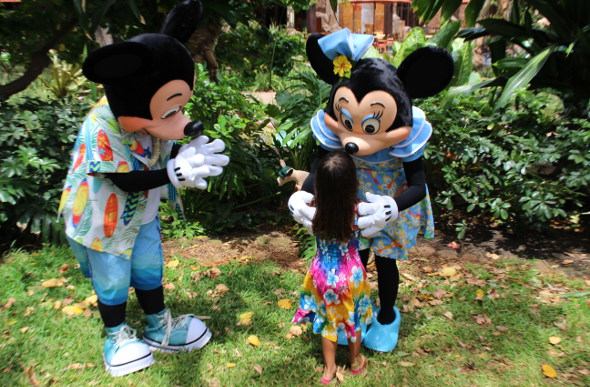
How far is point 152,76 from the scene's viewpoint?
80.3 inches

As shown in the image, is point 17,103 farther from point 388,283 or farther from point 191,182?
point 388,283

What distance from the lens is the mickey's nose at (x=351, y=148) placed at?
2.09 m

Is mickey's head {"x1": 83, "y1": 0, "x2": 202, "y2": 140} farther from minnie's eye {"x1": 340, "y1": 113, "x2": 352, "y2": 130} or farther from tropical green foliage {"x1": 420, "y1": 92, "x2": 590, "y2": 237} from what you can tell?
tropical green foliage {"x1": 420, "y1": 92, "x2": 590, "y2": 237}

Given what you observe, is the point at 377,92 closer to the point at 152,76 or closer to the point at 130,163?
the point at 152,76

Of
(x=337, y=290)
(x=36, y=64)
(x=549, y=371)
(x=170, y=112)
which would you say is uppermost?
(x=36, y=64)

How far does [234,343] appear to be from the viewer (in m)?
2.78

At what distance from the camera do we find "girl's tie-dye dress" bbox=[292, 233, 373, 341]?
2.21 m

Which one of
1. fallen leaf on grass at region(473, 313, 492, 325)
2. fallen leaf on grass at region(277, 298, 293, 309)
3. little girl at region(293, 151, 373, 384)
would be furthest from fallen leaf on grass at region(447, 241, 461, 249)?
little girl at region(293, 151, 373, 384)

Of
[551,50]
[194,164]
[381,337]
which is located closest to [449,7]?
[551,50]

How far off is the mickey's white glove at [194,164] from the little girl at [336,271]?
1.61 ft

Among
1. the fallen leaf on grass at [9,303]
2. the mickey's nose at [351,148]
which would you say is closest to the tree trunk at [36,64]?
the fallen leaf on grass at [9,303]

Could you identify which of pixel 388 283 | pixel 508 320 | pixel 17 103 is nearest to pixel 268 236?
pixel 388 283

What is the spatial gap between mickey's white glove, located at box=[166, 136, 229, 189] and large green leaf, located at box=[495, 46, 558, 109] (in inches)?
98.2

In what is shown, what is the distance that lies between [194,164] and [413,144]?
3.34 ft
